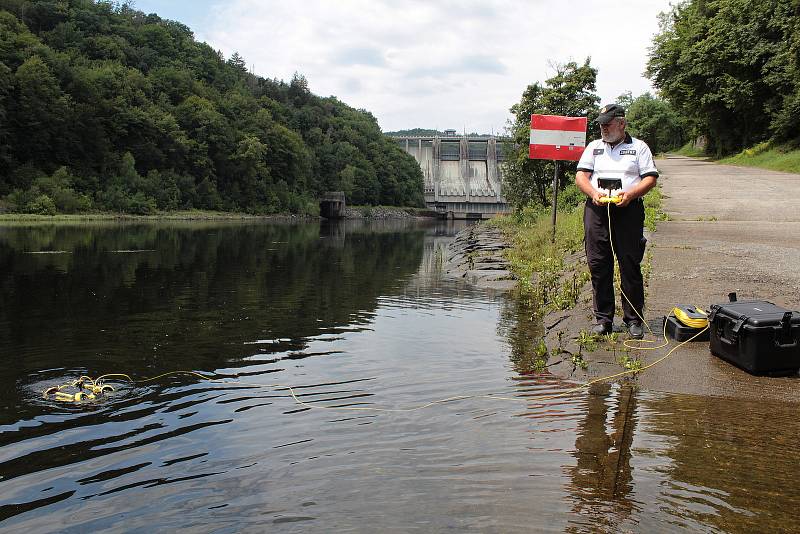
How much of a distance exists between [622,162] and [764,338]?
84.6 inches

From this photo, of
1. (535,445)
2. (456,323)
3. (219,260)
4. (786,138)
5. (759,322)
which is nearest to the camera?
(535,445)

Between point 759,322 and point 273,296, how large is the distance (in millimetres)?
10192

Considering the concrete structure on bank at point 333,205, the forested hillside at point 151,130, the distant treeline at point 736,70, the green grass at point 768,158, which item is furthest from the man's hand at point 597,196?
A: the concrete structure on bank at point 333,205

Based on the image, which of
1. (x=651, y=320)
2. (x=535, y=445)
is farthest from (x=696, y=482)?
(x=651, y=320)

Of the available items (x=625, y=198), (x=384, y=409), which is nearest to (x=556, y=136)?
(x=625, y=198)

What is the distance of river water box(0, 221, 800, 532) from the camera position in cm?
334

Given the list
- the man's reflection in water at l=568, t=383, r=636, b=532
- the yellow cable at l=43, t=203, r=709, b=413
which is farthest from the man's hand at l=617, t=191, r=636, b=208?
the man's reflection in water at l=568, t=383, r=636, b=532

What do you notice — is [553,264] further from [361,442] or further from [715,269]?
[361,442]

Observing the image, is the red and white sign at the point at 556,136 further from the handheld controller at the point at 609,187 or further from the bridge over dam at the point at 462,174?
the bridge over dam at the point at 462,174

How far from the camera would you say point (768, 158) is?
34031mm

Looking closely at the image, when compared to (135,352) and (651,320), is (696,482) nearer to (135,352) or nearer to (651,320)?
(651,320)

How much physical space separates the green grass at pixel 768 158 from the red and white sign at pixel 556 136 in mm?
16695

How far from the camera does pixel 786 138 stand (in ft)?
117

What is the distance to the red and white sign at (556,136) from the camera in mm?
17531
